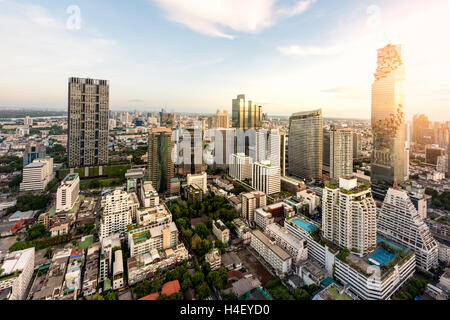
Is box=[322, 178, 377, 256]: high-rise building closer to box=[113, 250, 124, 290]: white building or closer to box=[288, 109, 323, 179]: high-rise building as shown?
box=[113, 250, 124, 290]: white building

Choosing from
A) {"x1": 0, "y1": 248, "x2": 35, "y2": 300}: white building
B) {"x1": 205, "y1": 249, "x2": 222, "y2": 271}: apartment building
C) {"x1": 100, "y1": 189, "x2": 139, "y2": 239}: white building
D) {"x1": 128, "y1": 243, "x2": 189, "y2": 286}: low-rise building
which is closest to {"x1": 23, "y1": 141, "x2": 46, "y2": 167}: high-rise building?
{"x1": 100, "y1": 189, "x2": 139, "y2": 239}: white building

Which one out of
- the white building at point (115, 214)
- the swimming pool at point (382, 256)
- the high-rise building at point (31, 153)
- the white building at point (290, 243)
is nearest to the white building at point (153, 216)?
the white building at point (115, 214)

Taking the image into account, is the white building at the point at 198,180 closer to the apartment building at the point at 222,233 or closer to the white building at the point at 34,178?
the apartment building at the point at 222,233

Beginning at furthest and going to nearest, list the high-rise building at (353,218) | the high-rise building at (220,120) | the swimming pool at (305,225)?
1. the high-rise building at (220,120)
2. the swimming pool at (305,225)
3. the high-rise building at (353,218)

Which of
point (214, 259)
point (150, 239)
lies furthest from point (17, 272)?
point (214, 259)

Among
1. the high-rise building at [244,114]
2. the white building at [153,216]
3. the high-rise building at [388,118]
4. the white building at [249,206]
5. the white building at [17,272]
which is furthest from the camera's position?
the high-rise building at [244,114]

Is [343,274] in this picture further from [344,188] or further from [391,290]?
[344,188]
